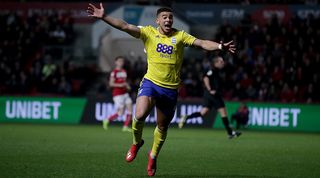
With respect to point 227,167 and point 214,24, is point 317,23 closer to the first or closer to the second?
point 214,24

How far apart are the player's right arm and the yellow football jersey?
6.3 inches

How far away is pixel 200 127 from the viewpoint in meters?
26.6

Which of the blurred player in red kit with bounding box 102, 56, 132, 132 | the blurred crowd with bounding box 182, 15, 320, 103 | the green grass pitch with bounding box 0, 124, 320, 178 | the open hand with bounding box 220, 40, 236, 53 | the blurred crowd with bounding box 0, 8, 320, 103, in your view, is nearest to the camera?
the open hand with bounding box 220, 40, 236, 53

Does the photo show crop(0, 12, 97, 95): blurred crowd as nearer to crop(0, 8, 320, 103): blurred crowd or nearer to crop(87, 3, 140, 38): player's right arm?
crop(0, 8, 320, 103): blurred crowd

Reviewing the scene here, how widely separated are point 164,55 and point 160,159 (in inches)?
112

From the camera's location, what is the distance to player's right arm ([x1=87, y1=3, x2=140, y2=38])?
380 inches

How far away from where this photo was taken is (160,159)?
12391 mm

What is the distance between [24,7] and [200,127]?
1393 cm

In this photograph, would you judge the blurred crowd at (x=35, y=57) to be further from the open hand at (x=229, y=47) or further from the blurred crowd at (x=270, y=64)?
the open hand at (x=229, y=47)

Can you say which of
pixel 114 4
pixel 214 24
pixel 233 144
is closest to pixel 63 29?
pixel 114 4

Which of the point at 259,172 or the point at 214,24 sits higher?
the point at 214,24

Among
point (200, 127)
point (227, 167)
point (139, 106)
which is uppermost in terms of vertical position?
point (139, 106)

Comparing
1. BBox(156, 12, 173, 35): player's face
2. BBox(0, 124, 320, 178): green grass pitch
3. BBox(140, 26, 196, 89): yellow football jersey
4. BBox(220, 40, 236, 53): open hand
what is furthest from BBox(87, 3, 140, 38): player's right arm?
BBox(0, 124, 320, 178): green grass pitch

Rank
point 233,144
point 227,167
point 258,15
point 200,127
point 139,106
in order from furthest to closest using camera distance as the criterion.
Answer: point 258,15, point 200,127, point 233,144, point 227,167, point 139,106
